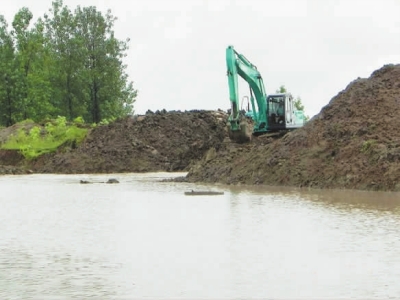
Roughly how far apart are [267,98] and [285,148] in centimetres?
1327

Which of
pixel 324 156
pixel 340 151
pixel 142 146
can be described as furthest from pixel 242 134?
pixel 340 151

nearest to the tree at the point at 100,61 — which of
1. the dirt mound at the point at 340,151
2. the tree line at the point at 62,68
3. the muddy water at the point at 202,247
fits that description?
the tree line at the point at 62,68

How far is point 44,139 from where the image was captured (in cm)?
5709

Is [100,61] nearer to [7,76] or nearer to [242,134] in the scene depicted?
[7,76]

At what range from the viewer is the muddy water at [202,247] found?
1251cm

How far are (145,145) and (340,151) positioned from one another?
20.2 m

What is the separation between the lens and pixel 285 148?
3538 centimetres

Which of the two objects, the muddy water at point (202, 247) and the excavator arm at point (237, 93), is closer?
the muddy water at point (202, 247)

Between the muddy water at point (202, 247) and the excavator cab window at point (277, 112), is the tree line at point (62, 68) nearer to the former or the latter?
the excavator cab window at point (277, 112)

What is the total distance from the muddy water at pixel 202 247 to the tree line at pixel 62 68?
43755mm

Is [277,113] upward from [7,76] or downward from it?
downward

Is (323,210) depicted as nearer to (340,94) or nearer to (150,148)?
(340,94)

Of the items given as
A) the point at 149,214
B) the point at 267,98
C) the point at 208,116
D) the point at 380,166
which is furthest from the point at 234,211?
the point at 208,116

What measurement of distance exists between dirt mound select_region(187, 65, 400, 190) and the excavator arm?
4.70 metres
